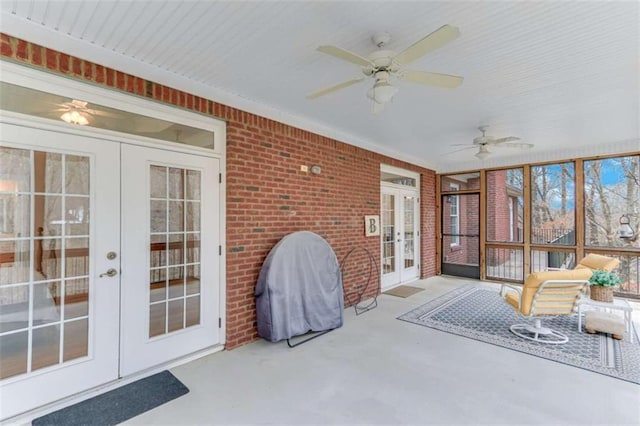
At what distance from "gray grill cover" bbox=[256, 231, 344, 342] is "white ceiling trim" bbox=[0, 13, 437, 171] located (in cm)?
154

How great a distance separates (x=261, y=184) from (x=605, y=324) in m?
4.49

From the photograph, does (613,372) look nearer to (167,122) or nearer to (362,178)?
(362,178)

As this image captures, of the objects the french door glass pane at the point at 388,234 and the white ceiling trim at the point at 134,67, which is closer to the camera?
the white ceiling trim at the point at 134,67

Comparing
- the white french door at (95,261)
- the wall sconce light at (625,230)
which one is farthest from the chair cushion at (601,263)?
the white french door at (95,261)

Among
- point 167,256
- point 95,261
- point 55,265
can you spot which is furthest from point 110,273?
point 167,256

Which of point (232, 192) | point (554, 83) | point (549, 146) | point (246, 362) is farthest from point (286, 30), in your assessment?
point (549, 146)

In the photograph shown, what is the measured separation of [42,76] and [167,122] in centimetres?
92

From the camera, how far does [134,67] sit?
255 cm

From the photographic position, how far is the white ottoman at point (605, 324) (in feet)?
11.6

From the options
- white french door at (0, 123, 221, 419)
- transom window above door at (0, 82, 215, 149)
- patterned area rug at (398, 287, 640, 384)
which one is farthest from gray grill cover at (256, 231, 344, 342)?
transom window above door at (0, 82, 215, 149)

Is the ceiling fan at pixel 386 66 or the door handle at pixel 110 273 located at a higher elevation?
the ceiling fan at pixel 386 66

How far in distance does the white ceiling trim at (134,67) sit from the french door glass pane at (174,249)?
816 mm

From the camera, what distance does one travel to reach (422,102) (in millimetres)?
3441

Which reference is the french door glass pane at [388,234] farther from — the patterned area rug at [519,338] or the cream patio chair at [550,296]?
the cream patio chair at [550,296]
